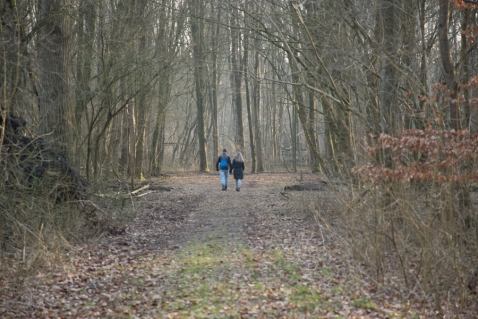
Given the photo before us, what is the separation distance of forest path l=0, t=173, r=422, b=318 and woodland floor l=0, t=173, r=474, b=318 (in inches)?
0.5

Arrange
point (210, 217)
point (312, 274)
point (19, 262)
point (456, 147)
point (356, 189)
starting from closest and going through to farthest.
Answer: point (456, 147) < point (19, 262) < point (312, 274) < point (356, 189) < point (210, 217)

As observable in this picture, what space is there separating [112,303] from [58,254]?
6.75 feet

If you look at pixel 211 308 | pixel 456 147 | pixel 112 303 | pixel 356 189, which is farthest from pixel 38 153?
pixel 456 147

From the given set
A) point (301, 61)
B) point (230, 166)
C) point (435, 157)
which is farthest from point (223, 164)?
point (435, 157)

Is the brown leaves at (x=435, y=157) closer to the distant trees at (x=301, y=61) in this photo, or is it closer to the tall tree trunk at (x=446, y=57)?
the distant trees at (x=301, y=61)

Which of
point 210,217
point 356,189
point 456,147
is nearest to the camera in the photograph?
point 456,147

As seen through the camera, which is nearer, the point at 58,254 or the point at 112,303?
the point at 112,303

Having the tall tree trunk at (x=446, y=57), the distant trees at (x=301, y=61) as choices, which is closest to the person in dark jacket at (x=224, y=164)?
the distant trees at (x=301, y=61)

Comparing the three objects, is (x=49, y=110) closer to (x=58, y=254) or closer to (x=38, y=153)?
(x=38, y=153)

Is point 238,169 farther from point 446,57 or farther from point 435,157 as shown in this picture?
point 435,157

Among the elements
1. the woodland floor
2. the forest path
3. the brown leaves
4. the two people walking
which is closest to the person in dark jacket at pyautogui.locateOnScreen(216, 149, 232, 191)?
the two people walking

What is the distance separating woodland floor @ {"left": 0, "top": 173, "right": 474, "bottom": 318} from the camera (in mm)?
7008

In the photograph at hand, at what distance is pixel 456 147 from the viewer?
705 centimetres

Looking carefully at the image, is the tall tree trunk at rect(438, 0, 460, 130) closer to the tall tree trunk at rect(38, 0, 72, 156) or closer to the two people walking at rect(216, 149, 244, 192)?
the tall tree trunk at rect(38, 0, 72, 156)
